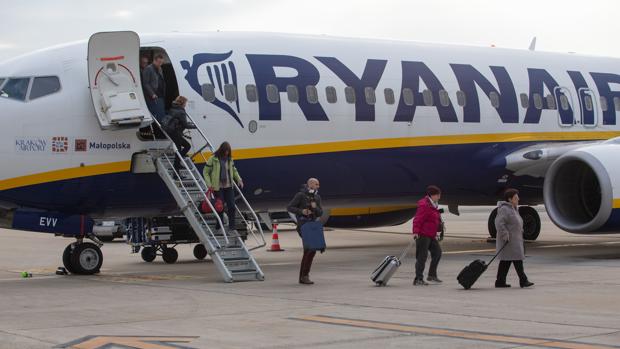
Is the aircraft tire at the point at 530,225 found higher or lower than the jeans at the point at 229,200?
lower

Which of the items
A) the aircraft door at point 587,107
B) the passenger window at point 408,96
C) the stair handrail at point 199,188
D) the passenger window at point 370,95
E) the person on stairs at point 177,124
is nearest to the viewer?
the stair handrail at point 199,188

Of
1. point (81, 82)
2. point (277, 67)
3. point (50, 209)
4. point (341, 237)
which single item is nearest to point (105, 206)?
point (50, 209)

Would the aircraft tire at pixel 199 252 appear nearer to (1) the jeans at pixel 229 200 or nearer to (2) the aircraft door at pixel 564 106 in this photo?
(1) the jeans at pixel 229 200

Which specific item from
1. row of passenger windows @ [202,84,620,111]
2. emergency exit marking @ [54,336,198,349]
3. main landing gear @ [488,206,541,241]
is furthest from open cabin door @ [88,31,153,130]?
main landing gear @ [488,206,541,241]

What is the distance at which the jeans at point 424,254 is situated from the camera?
14727 millimetres

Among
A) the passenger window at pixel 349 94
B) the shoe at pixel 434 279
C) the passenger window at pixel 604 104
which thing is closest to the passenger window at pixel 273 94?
the passenger window at pixel 349 94

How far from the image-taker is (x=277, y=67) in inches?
725

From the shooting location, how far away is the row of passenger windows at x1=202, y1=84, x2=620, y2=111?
58.1ft

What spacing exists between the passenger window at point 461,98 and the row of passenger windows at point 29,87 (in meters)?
8.48

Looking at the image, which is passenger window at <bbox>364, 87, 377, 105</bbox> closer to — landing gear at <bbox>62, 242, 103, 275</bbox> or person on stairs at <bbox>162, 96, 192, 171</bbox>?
person on stairs at <bbox>162, 96, 192, 171</bbox>

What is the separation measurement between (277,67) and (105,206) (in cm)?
416

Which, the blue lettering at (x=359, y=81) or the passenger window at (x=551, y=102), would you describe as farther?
the passenger window at (x=551, y=102)

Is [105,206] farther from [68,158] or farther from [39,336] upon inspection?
[39,336]

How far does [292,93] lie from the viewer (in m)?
18.4
